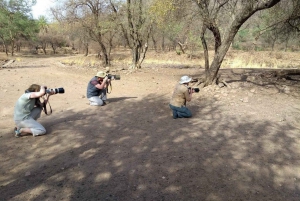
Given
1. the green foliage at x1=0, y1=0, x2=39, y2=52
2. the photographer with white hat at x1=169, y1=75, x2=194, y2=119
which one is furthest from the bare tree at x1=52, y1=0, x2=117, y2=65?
the green foliage at x1=0, y1=0, x2=39, y2=52

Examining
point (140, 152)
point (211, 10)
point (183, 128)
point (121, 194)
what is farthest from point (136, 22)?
point (121, 194)

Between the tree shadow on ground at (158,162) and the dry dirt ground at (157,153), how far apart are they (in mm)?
13

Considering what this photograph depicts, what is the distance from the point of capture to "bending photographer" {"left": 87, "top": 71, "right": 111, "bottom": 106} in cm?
700

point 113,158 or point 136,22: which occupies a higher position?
point 136,22

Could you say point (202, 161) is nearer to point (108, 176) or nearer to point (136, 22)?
point (108, 176)

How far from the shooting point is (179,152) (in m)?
3.79

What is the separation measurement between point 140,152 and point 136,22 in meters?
11.3

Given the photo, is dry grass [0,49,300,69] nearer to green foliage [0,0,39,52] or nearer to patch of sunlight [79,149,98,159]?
green foliage [0,0,39,52]

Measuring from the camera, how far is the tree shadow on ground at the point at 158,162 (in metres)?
2.81

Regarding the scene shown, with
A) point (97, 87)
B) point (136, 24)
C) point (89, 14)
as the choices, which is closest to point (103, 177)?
point (97, 87)

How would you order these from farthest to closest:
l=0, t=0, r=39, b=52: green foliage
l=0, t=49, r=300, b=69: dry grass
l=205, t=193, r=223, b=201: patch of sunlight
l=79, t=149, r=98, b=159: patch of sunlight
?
1. l=0, t=0, r=39, b=52: green foliage
2. l=0, t=49, r=300, b=69: dry grass
3. l=79, t=149, r=98, b=159: patch of sunlight
4. l=205, t=193, r=223, b=201: patch of sunlight

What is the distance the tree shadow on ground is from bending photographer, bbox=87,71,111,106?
1.68 metres

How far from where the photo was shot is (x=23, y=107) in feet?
14.8

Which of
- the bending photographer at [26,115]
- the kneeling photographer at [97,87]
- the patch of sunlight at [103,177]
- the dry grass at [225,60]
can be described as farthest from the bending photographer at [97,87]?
the dry grass at [225,60]
